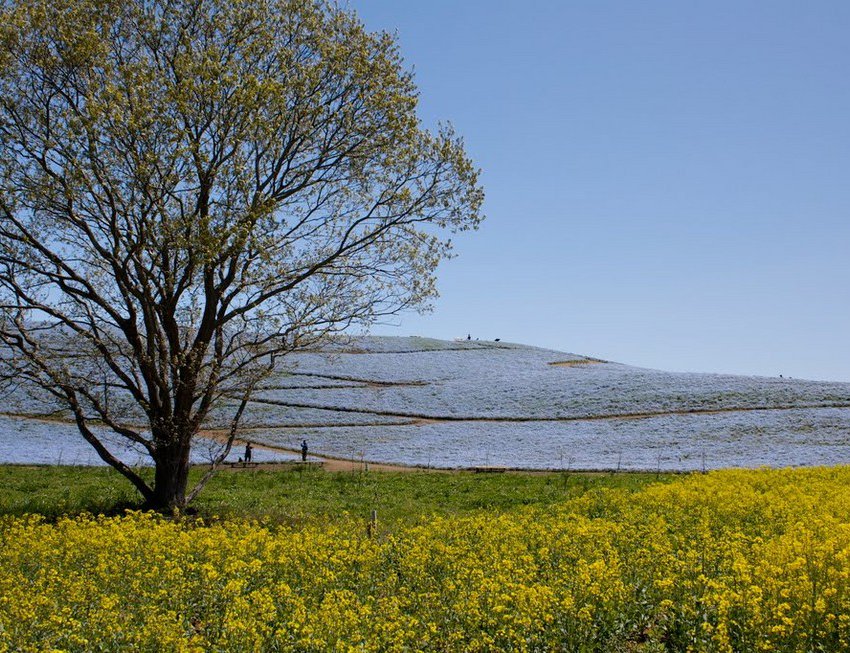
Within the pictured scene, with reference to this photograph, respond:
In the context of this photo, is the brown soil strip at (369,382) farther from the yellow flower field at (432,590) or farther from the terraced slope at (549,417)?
the yellow flower field at (432,590)

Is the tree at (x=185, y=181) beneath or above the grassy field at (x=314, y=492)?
above

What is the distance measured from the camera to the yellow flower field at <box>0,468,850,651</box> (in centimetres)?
843

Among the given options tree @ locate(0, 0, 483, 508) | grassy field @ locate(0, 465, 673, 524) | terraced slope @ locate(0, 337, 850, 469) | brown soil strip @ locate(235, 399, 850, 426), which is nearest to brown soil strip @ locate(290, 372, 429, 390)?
terraced slope @ locate(0, 337, 850, 469)

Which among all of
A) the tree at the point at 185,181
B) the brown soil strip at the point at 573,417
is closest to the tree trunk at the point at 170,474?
the tree at the point at 185,181

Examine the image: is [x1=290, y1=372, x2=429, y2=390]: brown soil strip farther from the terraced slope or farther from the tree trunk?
the tree trunk

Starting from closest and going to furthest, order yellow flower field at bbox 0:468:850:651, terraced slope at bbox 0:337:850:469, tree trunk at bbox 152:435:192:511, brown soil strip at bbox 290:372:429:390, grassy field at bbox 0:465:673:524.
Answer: yellow flower field at bbox 0:468:850:651 < tree trunk at bbox 152:435:192:511 < grassy field at bbox 0:465:673:524 < terraced slope at bbox 0:337:850:469 < brown soil strip at bbox 290:372:429:390

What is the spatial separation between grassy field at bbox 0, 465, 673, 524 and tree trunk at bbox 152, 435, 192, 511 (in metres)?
1.31

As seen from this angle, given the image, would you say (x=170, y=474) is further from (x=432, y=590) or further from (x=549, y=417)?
(x=549, y=417)

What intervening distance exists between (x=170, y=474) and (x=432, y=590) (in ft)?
42.5

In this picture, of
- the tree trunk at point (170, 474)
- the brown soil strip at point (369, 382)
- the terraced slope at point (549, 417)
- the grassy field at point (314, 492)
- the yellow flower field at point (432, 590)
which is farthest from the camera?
the brown soil strip at point (369, 382)

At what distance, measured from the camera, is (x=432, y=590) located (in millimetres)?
10656

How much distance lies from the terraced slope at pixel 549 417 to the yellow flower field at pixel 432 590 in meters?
20.4

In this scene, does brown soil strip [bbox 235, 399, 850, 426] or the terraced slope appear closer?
the terraced slope

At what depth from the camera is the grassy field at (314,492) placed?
23.0 metres
